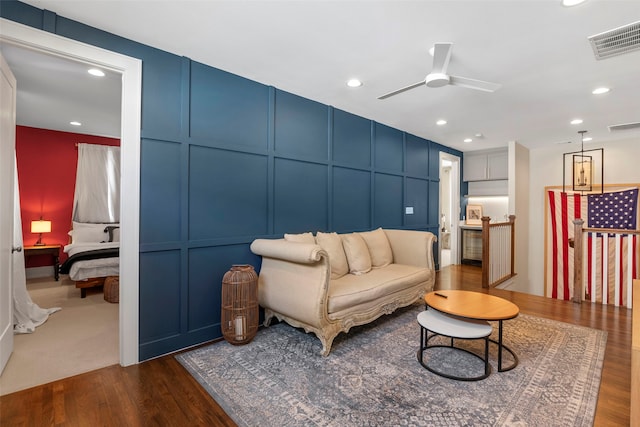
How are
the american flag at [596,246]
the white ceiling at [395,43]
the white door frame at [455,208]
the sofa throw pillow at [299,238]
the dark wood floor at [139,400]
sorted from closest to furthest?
the dark wood floor at [139,400], the white ceiling at [395,43], the sofa throw pillow at [299,238], the american flag at [596,246], the white door frame at [455,208]

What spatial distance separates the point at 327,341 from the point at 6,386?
2.26 meters

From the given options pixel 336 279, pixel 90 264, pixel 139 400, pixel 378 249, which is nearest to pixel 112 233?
pixel 90 264

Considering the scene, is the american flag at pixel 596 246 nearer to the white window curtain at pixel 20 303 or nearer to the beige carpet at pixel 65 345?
the beige carpet at pixel 65 345

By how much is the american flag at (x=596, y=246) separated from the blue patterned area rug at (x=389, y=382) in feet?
5.86

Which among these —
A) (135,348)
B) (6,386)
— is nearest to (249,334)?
(135,348)

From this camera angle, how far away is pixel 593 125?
471cm

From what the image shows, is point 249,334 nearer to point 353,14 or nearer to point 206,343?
point 206,343

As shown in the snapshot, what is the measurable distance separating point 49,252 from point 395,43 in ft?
19.8

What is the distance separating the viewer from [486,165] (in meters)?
6.64

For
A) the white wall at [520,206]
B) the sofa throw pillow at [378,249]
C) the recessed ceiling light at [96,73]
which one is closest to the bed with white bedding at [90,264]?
the recessed ceiling light at [96,73]

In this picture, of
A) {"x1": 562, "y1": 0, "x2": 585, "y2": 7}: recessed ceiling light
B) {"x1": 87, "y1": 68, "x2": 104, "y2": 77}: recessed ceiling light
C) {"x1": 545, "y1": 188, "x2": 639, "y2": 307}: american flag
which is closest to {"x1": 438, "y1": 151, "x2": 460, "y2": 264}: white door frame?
{"x1": 545, "y1": 188, "x2": 639, "y2": 307}: american flag

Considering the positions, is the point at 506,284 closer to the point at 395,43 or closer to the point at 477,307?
the point at 477,307

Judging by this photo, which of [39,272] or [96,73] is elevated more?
[96,73]

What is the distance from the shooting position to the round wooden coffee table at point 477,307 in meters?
2.25
